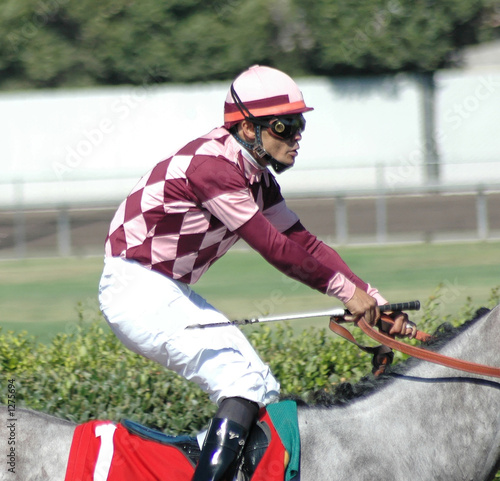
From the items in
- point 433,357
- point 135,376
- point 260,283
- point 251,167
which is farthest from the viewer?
point 260,283

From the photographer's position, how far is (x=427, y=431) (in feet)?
8.02

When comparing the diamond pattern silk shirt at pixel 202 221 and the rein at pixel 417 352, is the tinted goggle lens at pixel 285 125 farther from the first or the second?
the rein at pixel 417 352

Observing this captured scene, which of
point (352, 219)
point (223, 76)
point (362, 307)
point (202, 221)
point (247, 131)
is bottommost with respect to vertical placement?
point (352, 219)

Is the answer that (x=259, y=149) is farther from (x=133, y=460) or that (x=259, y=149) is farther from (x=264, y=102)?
(x=133, y=460)

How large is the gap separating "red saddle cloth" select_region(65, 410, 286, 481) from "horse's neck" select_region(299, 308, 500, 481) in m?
0.11

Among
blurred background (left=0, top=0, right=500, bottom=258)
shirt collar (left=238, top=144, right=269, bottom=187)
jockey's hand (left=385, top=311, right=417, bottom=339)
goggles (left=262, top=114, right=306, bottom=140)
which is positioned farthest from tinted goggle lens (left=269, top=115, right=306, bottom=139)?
blurred background (left=0, top=0, right=500, bottom=258)

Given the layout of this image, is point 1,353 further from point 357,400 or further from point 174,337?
point 357,400

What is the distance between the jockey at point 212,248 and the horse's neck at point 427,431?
0.21 metres

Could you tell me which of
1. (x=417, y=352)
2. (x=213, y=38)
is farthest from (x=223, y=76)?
(x=417, y=352)

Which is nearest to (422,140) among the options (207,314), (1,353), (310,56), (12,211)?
(310,56)

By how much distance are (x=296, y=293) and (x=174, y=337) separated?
654 centimetres

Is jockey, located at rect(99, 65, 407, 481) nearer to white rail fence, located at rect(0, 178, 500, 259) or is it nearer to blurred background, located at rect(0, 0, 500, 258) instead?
white rail fence, located at rect(0, 178, 500, 259)

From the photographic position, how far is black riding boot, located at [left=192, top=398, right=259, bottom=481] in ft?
7.81

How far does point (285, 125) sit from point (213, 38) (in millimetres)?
18817
